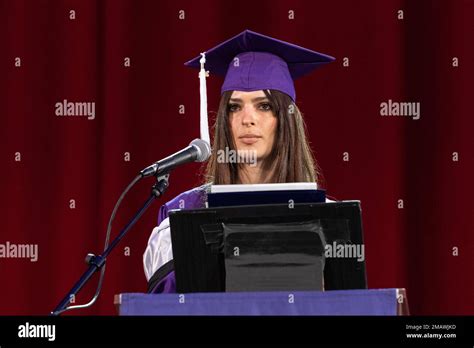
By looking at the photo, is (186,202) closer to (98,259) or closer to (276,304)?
(98,259)

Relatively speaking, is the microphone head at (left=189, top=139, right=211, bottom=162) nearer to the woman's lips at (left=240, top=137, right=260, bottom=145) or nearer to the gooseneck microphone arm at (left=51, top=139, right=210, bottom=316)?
the gooseneck microphone arm at (left=51, top=139, right=210, bottom=316)

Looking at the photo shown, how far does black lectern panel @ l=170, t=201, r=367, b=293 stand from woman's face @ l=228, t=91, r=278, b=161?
2.64 ft

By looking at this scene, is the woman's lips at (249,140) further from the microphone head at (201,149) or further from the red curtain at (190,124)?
the red curtain at (190,124)

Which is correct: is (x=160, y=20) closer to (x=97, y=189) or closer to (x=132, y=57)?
(x=132, y=57)

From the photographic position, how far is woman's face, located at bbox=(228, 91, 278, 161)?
2.29 metres

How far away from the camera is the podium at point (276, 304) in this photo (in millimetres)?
1181

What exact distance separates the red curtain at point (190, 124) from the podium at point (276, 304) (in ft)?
5.60

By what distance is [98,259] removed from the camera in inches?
61.3

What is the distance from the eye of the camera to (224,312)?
119 cm

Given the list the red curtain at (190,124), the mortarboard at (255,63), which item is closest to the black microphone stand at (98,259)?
the mortarboard at (255,63)

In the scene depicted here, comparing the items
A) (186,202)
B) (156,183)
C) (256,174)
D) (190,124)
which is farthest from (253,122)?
(190,124)

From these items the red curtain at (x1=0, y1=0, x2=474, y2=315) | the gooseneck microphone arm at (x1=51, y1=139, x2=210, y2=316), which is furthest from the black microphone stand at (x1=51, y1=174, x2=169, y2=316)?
the red curtain at (x1=0, y1=0, x2=474, y2=315)
